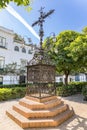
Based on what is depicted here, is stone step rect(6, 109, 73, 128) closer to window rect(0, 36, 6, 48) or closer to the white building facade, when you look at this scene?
the white building facade

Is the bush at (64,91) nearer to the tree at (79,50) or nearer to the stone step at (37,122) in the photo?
the tree at (79,50)

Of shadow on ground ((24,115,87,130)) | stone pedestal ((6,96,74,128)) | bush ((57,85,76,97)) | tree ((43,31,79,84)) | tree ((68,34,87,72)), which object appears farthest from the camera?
bush ((57,85,76,97))


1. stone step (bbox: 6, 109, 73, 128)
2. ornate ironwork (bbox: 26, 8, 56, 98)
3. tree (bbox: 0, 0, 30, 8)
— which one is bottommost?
stone step (bbox: 6, 109, 73, 128)

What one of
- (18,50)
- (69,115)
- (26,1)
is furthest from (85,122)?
(18,50)

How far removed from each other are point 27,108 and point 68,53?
8.12m

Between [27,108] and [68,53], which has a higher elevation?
[68,53]

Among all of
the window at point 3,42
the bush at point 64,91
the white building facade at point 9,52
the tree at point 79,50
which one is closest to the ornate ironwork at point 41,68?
the tree at point 79,50

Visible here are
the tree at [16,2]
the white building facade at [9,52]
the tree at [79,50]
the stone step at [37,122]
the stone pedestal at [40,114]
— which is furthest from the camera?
the white building facade at [9,52]

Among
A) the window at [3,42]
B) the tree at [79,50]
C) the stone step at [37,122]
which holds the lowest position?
the stone step at [37,122]

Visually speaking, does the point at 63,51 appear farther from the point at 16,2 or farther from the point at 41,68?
the point at 16,2

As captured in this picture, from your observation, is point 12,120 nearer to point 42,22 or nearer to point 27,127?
point 27,127

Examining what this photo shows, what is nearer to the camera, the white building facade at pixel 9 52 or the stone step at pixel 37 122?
the stone step at pixel 37 122

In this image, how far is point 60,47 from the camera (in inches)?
611

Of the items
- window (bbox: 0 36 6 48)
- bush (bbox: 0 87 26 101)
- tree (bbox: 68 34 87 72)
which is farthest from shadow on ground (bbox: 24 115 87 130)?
window (bbox: 0 36 6 48)
